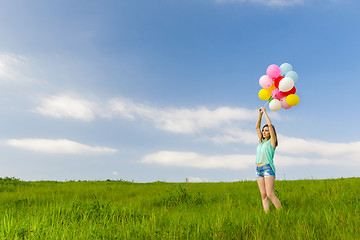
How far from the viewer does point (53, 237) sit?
4.70 meters

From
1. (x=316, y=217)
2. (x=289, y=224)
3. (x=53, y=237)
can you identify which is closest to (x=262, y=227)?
(x=289, y=224)

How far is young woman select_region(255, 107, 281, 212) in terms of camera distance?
6.42m

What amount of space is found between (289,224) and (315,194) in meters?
4.91

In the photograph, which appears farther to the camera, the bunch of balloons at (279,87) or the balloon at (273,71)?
the balloon at (273,71)

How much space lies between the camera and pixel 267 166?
6.50 metres

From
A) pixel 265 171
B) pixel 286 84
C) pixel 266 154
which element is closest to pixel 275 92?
pixel 286 84

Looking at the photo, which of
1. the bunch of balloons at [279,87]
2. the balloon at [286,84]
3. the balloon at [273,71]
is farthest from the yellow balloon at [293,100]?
the balloon at [273,71]

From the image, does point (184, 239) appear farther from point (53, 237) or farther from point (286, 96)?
point (286, 96)

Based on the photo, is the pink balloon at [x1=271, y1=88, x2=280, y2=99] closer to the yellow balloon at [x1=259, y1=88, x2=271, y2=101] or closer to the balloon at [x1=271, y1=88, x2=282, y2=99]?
the balloon at [x1=271, y1=88, x2=282, y2=99]

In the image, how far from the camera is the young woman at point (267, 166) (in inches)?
253

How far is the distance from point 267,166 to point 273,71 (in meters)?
2.64

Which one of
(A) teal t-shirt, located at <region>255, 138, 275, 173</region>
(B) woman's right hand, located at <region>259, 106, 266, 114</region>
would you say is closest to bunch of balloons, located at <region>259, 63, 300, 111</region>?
(B) woman's right hand, located at <region>259, 106, 266, 114</region>

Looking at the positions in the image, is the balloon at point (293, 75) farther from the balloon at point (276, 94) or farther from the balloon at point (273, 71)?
the balloon at point (276, 94)

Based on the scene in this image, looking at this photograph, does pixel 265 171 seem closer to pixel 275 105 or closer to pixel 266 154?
pixel 266 154
